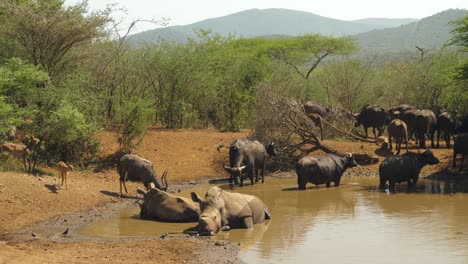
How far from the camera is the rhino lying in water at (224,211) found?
48.5ft

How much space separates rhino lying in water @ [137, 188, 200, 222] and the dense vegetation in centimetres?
529

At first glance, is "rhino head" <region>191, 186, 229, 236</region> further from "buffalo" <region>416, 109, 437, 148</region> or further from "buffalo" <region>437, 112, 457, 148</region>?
"buffalo" <region>437, 112, 457, 148</region>

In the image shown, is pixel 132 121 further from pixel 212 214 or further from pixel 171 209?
pixel 212 214

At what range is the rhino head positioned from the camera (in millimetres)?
14633

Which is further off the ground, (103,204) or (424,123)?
(424,123)

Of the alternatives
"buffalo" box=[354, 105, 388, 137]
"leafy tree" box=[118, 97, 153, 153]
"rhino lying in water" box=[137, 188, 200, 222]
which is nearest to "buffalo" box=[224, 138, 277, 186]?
"leafy tree" box=[118, 97, 153, 153]

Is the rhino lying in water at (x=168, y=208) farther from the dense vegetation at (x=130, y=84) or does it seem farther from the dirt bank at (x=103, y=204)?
the dense vegetation at (x=130, y=84)

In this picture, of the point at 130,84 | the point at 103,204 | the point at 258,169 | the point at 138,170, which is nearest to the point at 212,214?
the point at 103,204

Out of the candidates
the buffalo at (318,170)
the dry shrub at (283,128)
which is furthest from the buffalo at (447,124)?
the buffalo at (318,170)

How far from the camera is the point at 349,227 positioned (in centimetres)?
1596

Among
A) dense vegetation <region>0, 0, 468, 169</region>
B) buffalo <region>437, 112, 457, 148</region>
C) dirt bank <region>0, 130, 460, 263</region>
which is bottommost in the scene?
dirt bank <region>0, 130, 460, 263</region>

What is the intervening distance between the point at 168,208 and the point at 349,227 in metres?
4.24

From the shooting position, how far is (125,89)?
117 ft

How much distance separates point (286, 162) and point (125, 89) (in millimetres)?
12078
